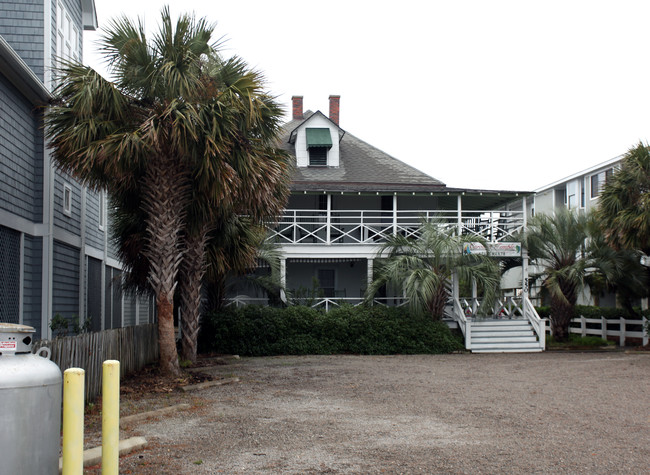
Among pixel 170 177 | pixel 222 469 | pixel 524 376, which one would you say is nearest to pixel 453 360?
pixel 524 376

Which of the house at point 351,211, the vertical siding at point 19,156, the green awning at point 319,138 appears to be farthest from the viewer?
the green awning at point 319,138

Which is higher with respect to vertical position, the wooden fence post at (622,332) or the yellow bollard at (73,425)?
the yellow bollard at (73,425)

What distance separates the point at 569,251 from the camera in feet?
68.9

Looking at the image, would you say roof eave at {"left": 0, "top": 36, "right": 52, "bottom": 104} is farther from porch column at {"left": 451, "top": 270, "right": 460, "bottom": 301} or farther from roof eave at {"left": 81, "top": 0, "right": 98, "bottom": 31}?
porch column at {"left": 451, "top": 270, "right": 460, "bottom": 301}

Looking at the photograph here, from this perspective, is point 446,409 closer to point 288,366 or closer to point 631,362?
point 288,366

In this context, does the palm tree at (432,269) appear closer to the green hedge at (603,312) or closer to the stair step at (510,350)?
the stair step at (510,350)

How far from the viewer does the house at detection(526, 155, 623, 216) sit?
2908cm

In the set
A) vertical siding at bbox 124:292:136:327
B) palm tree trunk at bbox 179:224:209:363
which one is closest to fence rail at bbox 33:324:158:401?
palm tree trunk at bbox 179:224:209:363

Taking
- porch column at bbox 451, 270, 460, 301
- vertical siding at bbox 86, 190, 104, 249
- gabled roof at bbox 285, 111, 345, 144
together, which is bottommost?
porch column at bbox 451, 270, 460, 301

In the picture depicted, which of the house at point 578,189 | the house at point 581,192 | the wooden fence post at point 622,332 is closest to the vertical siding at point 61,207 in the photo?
the wooden fence post at point 622,332

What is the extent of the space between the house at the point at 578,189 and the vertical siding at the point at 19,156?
66.7 ft

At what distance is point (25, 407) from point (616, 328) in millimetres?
22888

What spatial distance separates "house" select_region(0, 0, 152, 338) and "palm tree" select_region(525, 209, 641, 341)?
1361 centimetres

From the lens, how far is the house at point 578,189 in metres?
29.1
